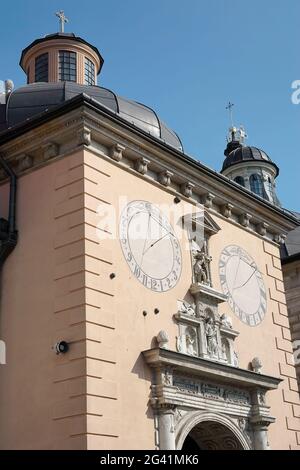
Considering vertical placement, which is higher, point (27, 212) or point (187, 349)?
point (27, 212)

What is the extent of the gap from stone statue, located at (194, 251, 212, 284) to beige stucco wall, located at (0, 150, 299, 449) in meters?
0.45

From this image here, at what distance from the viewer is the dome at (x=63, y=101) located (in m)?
16.0

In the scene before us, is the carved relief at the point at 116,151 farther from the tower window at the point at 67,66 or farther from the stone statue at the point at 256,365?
the tower window at the point at 67,66

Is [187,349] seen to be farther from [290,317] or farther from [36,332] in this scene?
[290,317]

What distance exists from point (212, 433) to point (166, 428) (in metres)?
2.25

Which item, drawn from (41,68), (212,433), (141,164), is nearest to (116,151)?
(141,164)

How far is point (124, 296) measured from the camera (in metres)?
13.7

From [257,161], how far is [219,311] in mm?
17191

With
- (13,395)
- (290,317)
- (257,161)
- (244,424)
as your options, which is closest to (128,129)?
(13,395)

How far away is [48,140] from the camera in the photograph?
47.3 feet

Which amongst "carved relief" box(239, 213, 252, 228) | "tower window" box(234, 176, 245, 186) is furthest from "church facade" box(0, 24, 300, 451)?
"tower window" box(234, 176, 245, 186)

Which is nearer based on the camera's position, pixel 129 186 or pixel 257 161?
pixel 129 186

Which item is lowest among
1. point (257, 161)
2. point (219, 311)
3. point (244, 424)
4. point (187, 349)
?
point (244, 424)

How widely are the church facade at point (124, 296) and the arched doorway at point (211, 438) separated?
36mm
